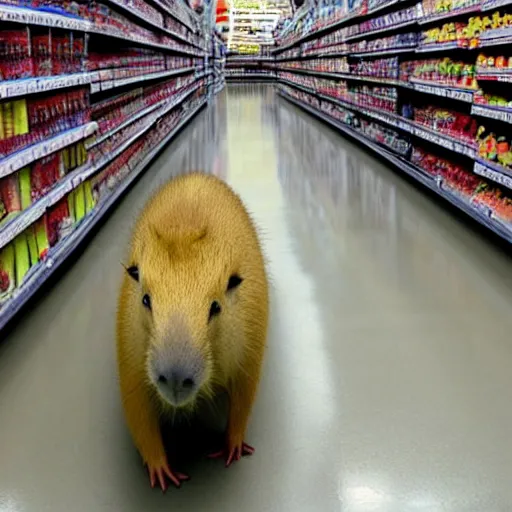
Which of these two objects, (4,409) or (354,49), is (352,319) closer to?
(4,409)

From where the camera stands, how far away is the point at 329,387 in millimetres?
2395

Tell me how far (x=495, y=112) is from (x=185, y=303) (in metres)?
3.14

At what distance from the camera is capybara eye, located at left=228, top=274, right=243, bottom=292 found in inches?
62.2

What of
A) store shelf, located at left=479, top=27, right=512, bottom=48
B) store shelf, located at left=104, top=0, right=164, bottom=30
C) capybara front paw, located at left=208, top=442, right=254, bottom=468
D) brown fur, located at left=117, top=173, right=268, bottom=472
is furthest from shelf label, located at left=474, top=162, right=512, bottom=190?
store shelf, located at left=104, top=0, right=164, bottom=30

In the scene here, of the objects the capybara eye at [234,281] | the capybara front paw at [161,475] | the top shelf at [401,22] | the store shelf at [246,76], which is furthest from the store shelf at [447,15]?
the store shelf at [246,76]

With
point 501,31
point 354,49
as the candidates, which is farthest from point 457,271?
point 354,49

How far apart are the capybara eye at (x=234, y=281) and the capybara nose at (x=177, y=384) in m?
0.30

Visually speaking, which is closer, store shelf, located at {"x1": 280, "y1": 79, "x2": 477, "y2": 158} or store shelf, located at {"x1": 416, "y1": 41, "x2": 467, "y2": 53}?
store shelf, located at {"x1": 280, "y1": 79, "x2": 477, "y2": 158}

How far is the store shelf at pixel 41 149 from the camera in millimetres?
2723

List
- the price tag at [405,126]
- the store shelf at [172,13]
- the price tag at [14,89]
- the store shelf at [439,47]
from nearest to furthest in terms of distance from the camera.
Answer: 1. the price tag at [14,89]
2. the store shelf at [439,47]
3. the price tag at [405,126]
4. the store shelf at [172,13]

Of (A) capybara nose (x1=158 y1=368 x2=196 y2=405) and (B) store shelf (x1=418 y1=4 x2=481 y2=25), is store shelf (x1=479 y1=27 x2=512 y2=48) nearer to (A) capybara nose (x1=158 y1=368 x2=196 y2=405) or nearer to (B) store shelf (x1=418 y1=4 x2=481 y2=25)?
(B) store shelf (x1=418 y1=4 x2=481 y2=25)

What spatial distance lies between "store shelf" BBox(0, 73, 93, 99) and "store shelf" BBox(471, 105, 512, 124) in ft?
8.50

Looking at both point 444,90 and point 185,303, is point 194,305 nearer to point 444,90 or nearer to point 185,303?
point 185,303

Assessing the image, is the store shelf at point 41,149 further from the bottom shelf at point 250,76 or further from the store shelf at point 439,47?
the bottom shelf at point 250,76
